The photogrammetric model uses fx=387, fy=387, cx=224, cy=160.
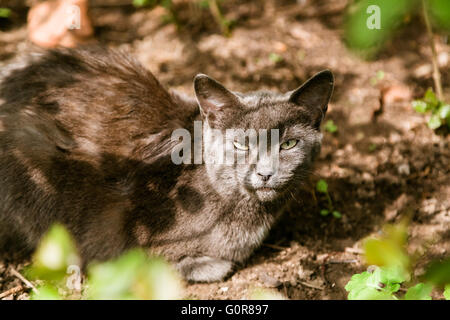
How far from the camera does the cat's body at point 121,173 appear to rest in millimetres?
2369

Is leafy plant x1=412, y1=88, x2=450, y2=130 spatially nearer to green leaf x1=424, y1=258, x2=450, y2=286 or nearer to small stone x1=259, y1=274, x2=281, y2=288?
small stone x1=259, y1=274, x2=281, y2=288

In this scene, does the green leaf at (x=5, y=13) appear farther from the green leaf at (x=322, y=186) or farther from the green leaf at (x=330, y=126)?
the green leaf at (x=322, y=186)

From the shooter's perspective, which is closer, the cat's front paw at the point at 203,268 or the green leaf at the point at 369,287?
the green leaf at the point at 369,287

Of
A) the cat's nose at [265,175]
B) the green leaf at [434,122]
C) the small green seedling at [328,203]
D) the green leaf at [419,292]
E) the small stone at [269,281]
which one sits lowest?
the small stone at [269,281]

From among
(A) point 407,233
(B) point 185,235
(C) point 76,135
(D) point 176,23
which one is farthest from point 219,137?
(D) point 176,23

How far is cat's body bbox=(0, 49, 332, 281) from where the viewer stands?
93.3 inches

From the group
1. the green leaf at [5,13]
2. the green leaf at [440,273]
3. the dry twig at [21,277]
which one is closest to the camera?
the green leaf at [440,273]

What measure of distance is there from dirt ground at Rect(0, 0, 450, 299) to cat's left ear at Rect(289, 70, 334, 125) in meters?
0.92

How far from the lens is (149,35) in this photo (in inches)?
161

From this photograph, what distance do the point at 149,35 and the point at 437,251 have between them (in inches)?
131

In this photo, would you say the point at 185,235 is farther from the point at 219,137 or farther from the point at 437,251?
the point at 437,251

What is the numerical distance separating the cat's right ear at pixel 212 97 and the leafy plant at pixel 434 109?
187 centimetres

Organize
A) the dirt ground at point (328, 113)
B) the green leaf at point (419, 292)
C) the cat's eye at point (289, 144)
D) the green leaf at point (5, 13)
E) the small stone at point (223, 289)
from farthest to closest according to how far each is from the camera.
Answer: the green leaf at point (5, 13) < the dirt ground at point (328, 113) < the small stone at point (223, 289) < the cat's eye at point (289, 144) < the green leaf at point (419, 292)

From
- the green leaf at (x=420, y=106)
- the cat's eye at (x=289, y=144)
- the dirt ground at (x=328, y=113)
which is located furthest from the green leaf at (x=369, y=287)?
the green leaf at (x=420, y=106)
